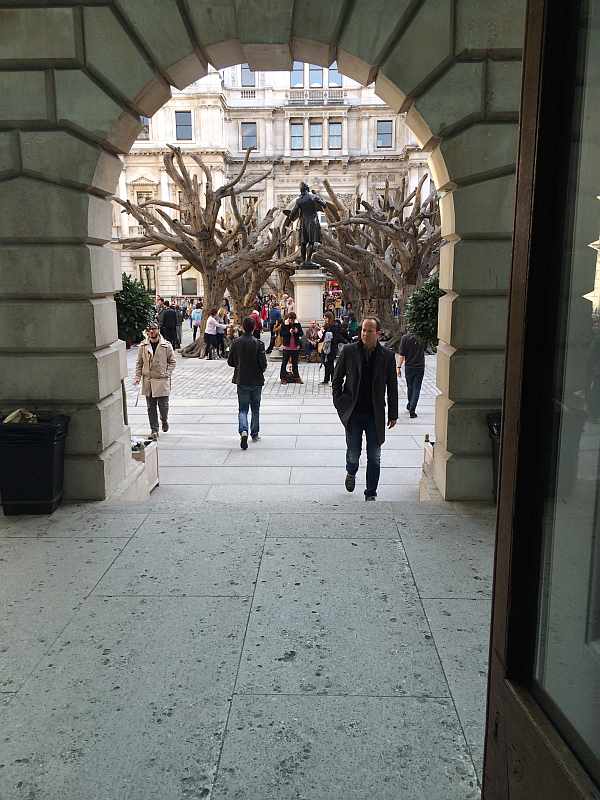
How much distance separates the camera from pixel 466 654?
3244 mm

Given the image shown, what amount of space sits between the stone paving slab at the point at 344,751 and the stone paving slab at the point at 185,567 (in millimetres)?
1193

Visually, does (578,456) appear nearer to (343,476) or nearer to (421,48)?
(421,48)

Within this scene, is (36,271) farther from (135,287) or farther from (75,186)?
(135,287)

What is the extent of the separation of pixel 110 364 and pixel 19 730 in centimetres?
399

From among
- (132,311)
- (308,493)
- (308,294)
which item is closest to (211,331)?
(308,294)

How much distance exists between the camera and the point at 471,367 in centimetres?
586

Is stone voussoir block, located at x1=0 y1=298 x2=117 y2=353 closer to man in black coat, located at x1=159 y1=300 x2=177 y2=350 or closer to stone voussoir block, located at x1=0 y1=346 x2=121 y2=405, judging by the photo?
stone voussoir block, located at x1=0 y1=346 x2=121 y2=405

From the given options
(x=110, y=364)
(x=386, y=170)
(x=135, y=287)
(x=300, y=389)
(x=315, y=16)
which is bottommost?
(x=300, y=389)

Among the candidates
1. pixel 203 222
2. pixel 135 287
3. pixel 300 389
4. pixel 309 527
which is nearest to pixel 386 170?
pixel 203 222

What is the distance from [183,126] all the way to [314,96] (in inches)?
563

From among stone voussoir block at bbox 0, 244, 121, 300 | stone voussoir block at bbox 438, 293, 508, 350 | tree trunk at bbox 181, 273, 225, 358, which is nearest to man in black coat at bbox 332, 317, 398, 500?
stone voussoir block at bbox 438, 293, 508, 350

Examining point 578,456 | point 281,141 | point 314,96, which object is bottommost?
point 578,456

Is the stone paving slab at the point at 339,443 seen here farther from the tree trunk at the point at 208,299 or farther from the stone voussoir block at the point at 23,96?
Answer: the tree trunk at the point at 208,299

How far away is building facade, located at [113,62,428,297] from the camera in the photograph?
205 ft
